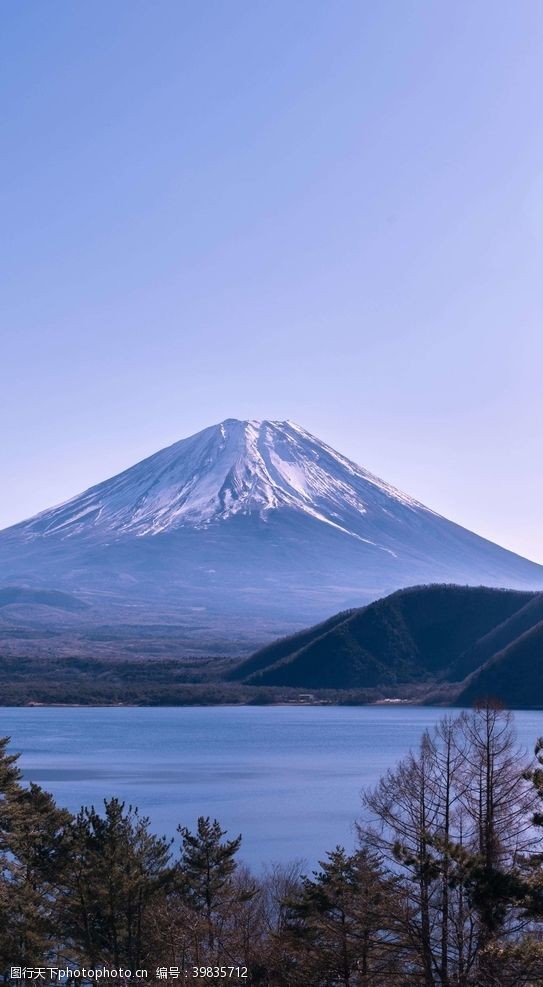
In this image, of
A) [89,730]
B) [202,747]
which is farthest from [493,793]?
[89,730]

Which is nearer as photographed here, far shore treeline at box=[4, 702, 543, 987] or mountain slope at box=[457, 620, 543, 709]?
far shore treeline at box=[4, 702, 543, 987]

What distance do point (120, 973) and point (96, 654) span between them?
432 feet

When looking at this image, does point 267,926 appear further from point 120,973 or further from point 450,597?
point 450,597

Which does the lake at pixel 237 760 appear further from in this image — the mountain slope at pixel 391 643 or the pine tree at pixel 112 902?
the pine tree at pixel 112 902

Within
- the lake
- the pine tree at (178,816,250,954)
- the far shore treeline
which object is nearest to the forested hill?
the lake

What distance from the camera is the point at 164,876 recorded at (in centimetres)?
1927

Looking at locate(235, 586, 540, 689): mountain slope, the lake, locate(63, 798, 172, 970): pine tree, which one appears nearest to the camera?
locate(63, 798, 172, 970): pine tree

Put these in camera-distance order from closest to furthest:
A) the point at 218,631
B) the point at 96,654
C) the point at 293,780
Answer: the point at 293,780 < the point at 96,654 < the point at 218,631

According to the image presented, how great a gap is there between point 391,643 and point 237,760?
54.6 m

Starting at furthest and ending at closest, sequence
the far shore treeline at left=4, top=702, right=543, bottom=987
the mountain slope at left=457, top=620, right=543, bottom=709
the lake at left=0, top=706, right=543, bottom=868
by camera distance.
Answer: the mountain slope at left=457, top=620, right=543, bottom=709, the lake at left=0, top=706, right=543, bottom=868, the far shore treeline at left=4, top=702, right=543, bottom=987

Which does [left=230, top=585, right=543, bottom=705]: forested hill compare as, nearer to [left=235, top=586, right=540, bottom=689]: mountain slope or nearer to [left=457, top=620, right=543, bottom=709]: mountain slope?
[left=235, top=586, right=540, bottom=689]: mountain slope

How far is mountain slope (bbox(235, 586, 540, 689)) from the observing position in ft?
Result: 363

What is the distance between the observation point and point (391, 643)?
11412 cm

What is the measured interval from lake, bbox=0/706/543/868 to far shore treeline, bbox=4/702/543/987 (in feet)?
39.7
